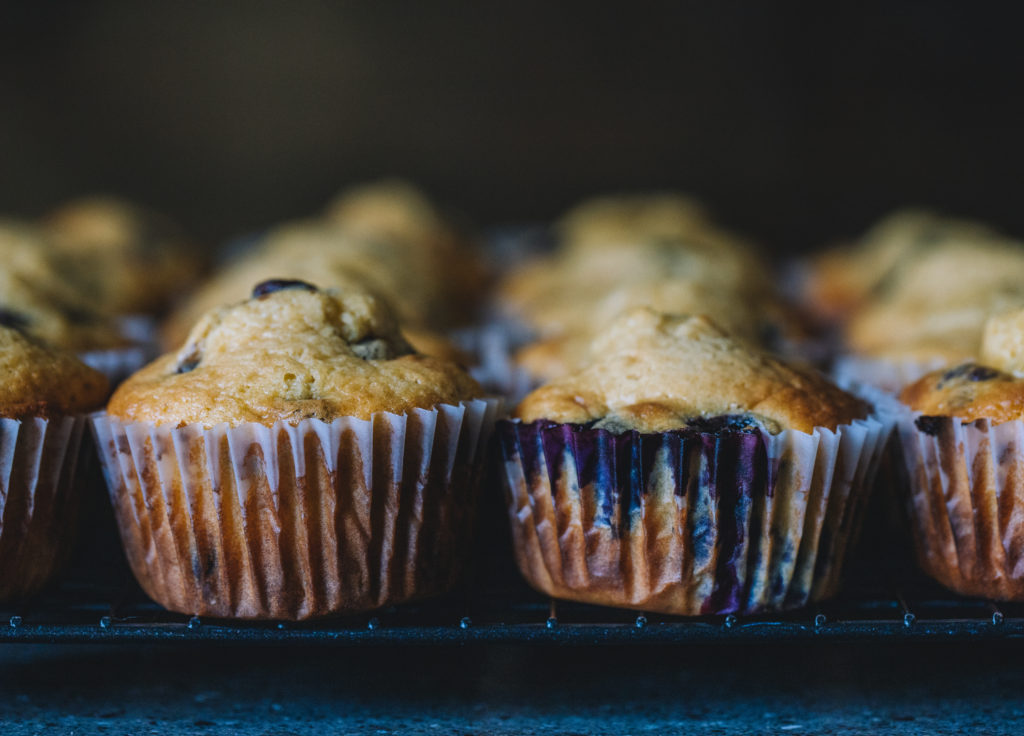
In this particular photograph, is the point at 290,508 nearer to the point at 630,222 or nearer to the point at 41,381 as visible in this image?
the point at 41,381

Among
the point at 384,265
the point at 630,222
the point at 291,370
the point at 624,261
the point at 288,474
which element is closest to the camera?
the point at 288,474

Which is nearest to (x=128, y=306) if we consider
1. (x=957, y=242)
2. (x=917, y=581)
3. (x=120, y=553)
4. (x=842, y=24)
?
(x=120, y=553)

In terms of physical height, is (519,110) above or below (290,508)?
above

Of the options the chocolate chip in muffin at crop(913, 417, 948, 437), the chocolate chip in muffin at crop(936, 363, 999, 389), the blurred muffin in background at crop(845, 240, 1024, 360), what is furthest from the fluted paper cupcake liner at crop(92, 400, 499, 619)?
the blurred muffin in background at crop(845, 240, 1024, 360)

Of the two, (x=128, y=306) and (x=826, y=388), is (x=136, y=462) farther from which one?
(x=128, y=306)

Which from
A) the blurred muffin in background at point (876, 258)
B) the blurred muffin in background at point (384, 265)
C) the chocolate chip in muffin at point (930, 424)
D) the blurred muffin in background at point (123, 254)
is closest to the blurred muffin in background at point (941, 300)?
the blurred muffin in background at point (876, 258)

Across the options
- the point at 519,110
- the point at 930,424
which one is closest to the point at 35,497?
the point at 930,424
